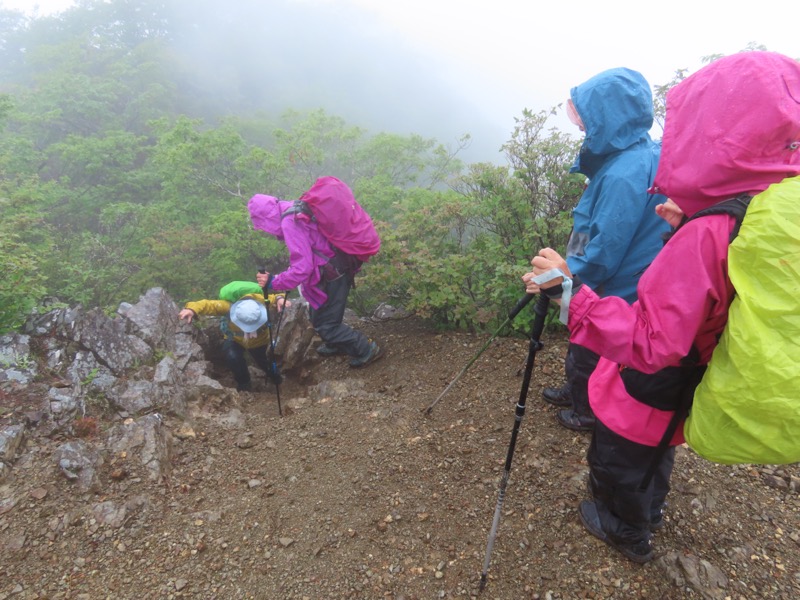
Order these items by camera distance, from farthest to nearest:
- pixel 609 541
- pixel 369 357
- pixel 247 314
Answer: pixel 247 314 < pixel 369 357 < pixel 609 541

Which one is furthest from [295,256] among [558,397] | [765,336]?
[765,336]

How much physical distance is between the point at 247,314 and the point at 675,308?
5.21 meters

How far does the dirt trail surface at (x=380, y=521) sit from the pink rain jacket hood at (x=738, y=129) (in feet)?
7.22

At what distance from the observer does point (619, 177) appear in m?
2.64

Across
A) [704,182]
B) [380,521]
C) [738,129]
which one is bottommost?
[380,521]

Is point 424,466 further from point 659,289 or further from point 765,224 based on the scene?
point 765,224

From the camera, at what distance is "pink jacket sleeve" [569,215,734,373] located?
1542mm

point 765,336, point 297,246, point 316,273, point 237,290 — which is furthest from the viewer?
point 237,290

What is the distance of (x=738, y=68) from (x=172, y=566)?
3.90m

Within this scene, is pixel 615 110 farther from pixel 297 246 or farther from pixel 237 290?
pixel 237 290

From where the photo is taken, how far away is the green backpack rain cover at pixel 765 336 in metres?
1.35

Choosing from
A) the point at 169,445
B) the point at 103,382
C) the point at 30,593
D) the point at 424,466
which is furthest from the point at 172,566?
the point at 103,382

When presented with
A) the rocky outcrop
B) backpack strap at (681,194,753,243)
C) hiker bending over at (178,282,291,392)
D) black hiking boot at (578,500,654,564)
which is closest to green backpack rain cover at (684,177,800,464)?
backpack strap at (681,194,753,243)

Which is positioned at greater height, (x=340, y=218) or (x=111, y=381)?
(x=340, y=218)
